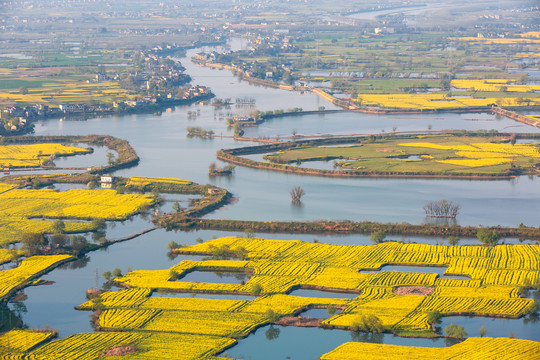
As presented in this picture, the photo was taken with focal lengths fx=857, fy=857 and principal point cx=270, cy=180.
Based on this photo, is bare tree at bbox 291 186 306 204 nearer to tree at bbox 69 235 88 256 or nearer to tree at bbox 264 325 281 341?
tree at bbox 69 235 88 256

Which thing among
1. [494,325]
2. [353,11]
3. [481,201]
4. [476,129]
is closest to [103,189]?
[481,201]

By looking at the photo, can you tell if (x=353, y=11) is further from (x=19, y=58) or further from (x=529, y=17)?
(x=19, y=58)

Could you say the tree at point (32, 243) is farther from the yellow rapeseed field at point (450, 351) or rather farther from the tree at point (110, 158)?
Result: the tree at point (110, 158)

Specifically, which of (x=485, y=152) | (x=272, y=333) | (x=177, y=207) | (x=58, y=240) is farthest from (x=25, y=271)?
(x=485, y=152)

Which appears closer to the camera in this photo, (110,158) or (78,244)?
(78,244)

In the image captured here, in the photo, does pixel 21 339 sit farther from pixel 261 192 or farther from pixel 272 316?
pixel 261 192

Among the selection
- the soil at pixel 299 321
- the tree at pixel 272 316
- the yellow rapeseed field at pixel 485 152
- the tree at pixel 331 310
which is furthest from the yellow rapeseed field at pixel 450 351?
the yellow rapeseed field at pixel 485 152
